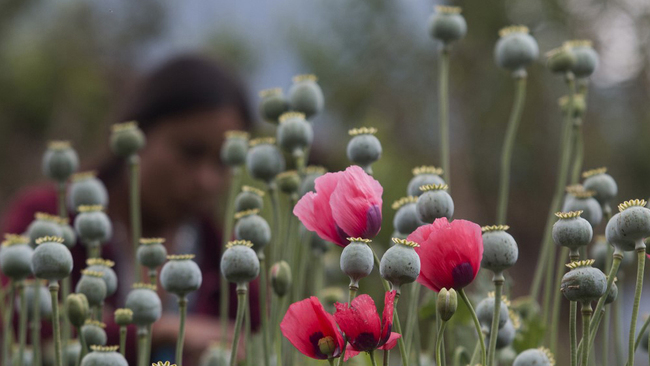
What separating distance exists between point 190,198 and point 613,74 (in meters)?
2.26

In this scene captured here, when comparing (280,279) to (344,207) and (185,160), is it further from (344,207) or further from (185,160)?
(185,160)

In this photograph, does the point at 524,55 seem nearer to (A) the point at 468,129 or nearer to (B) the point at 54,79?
(A) the point at 468,129

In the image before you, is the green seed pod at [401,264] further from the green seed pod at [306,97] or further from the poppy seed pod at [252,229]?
the green seed pod at [306,97]

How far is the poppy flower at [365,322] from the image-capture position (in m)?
0.32

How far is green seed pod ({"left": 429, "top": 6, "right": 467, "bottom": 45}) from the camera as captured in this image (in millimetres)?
588

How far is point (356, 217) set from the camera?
0.37 metres

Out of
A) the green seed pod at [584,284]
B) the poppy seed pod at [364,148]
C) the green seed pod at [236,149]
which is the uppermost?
the green seed pod at [236,149]

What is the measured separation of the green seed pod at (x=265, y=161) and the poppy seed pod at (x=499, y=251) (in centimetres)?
17

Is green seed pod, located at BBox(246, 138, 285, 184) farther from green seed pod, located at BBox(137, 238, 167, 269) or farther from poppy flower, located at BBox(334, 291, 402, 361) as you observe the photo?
poppy flower, located at BBox(334, 291, 402, 361)

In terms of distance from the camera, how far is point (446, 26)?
0.59m

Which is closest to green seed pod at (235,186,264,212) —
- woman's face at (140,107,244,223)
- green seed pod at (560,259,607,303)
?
green seed pod at (560,259,607,303)

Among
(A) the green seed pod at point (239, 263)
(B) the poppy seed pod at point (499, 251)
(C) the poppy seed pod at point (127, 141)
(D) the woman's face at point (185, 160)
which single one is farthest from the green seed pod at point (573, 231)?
(D) the woman's face at point (185, 160)

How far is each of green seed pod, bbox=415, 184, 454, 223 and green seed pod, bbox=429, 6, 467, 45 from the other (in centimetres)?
23

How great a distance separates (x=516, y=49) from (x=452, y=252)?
0.27 m
